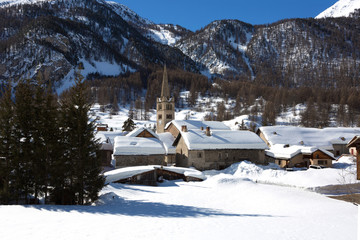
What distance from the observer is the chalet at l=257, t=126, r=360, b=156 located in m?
59.6

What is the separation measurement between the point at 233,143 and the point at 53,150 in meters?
29.8

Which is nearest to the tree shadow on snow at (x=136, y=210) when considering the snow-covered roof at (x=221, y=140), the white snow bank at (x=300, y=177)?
the white snow bank at (x=300, y=177)

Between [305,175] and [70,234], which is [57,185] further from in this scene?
[305,175]

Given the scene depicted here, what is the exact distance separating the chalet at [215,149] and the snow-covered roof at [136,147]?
177 inches

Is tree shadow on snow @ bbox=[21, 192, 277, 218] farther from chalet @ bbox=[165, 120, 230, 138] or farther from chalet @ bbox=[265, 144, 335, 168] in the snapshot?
chalet @ bbox=[165, 120, 230, 138]

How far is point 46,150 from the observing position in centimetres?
1691

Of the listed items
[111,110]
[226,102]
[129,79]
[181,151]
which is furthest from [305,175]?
[129,79]

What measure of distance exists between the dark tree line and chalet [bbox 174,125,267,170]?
911 inches

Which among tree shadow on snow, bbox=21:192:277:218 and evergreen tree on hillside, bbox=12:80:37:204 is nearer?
tree shadow on snow, bbox=21:192:277:218

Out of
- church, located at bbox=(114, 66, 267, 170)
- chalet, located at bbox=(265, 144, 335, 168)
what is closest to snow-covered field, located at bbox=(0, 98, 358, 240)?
church, located at bbox=(114, 66, 267, 170)

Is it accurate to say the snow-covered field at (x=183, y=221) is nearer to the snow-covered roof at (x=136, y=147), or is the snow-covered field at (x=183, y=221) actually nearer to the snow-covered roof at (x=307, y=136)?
the snow-covered roof at (x=136, y=147)

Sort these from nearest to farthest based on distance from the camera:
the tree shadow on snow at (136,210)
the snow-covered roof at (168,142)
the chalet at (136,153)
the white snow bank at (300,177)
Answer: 1. the tree shadow on snow at (136,210)
2. the white snow bank at (300,177)
3. the chalet at (136,153)
4. the snow-covered roof at (168,142)

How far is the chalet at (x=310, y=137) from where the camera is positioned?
5962cm

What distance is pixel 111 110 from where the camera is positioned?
135750 millimetres
